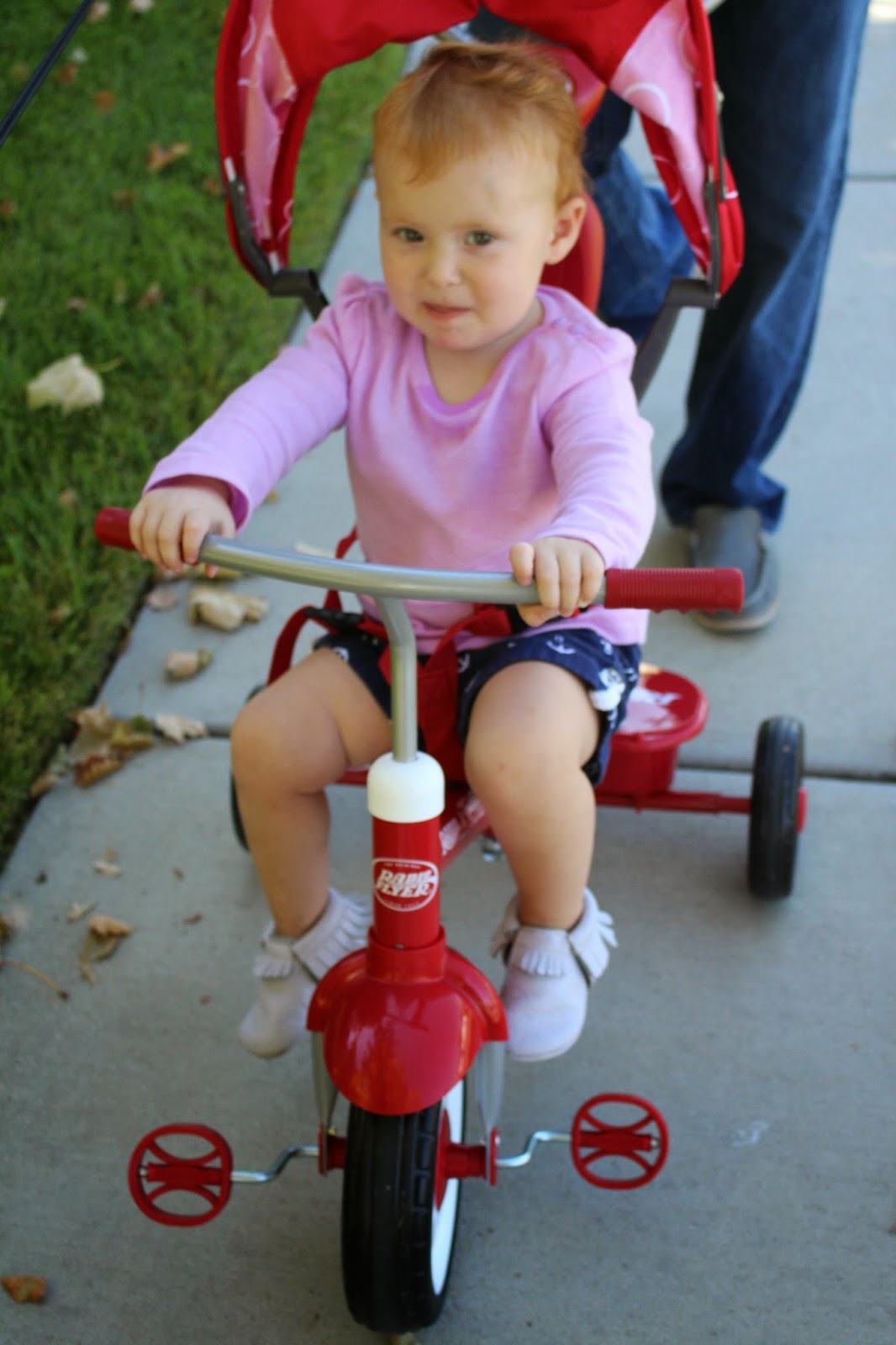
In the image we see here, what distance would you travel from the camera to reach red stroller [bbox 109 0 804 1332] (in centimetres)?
161

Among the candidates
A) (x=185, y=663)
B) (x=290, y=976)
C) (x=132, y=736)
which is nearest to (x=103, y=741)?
(x=132, y=736)

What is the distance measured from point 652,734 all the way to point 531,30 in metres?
1.06

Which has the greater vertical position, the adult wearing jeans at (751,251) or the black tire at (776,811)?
the adult wearing jeans at (751,251)

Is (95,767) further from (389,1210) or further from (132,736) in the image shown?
(389,1210)

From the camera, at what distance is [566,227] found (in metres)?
1.98

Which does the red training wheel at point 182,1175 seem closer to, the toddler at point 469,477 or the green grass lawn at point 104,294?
the toddler at point 469,477

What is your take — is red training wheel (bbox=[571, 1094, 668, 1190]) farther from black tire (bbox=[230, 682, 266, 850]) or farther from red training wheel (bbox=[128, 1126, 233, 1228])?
black tire (bbox=[230, 682, 266, 850])

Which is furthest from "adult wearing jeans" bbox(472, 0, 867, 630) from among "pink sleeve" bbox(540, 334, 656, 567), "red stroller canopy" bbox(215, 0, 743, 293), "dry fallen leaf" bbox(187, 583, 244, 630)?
"dry fallen leaf" bbox(187, 583, 244, 630)

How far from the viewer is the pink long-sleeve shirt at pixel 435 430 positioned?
1873 mm

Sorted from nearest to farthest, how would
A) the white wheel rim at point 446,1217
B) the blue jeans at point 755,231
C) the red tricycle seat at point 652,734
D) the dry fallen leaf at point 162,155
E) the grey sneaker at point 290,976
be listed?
1. the white wheel rim at point 446,1217
2. the grey sneaker at point 290,976
3. the red tricycle seat at point 652,734
4. the blue jeans at point 755,231
5. the dry fallen leaf at point 162,155

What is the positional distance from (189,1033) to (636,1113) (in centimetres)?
A: 71

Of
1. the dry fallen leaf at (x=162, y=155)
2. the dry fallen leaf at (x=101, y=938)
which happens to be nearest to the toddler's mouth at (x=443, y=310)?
the dry fallen leaf at (x=101, y=938)

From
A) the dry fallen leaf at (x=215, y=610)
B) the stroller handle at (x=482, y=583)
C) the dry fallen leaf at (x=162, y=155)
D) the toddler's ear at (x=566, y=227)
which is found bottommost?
the dry fallen leaf at (x=215, y=610)

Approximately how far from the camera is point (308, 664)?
6.68 ft
